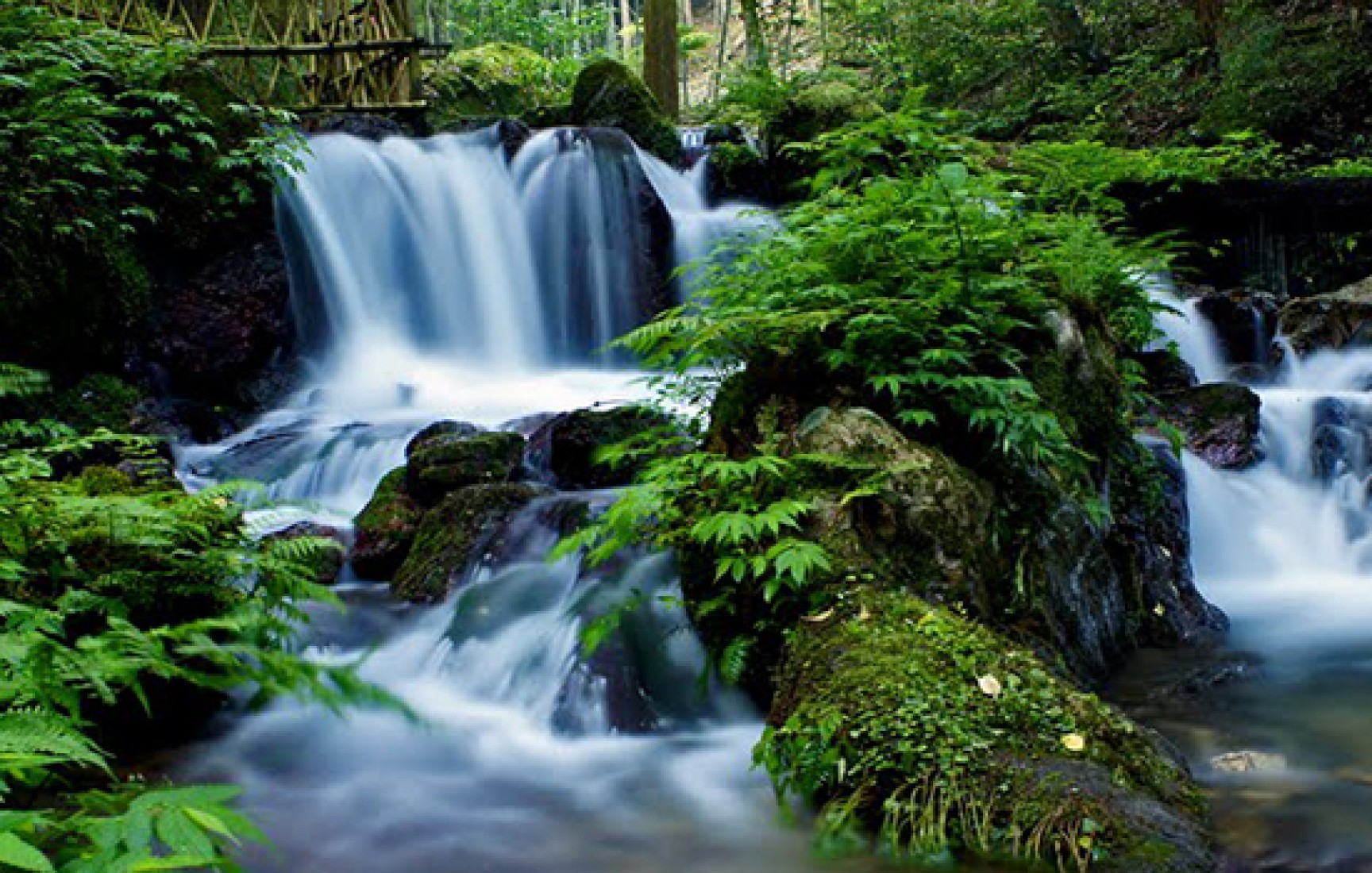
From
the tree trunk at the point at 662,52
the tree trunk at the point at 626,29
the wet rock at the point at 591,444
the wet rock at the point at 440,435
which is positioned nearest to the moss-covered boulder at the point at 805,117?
the tree trunk at the point at 662,52

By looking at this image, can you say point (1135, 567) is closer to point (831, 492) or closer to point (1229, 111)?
point (831, 492)

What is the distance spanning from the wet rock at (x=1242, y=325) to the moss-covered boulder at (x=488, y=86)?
472 inches

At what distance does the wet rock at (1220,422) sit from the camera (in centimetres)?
759

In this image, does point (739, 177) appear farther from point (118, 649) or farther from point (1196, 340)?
point (118, 649)

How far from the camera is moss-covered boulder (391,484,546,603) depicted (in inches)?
→ 217

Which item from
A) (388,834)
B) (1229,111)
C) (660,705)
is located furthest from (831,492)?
(1229,111)

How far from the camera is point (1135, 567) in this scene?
5152mm

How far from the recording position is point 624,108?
46.3 ft

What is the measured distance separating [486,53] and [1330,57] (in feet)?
50.3

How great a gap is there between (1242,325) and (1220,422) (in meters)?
3.39

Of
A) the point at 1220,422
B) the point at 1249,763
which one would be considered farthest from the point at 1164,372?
the point at 1249,763

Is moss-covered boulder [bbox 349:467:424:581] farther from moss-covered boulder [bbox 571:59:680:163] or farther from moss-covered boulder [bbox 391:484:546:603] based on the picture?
moss-covered boulder [bbox 571:59:680:163]

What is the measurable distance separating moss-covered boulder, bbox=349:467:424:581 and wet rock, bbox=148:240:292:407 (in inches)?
144

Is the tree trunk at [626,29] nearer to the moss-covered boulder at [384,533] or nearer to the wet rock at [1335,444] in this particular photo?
the wet rock at [1335,444]
